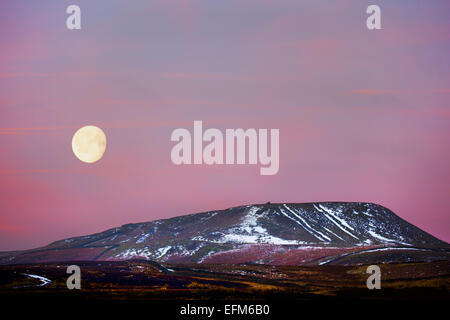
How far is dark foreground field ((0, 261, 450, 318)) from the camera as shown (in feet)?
343

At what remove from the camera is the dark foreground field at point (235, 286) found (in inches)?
4122

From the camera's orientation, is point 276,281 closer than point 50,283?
No

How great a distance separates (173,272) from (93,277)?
2759 cm

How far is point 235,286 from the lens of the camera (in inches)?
5330

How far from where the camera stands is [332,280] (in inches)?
6068

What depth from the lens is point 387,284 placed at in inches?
5482
